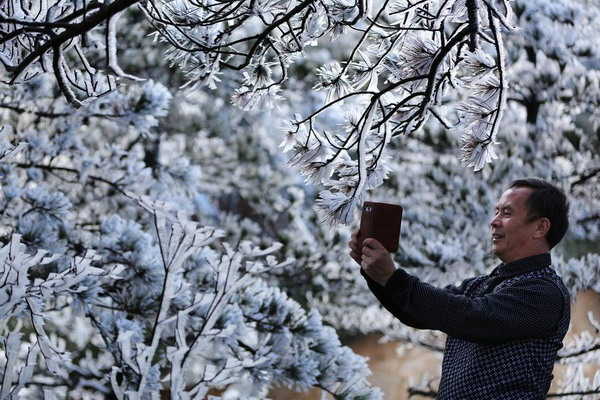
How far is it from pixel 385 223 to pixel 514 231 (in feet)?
1.00

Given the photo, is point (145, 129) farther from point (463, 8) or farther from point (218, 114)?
point (218, 114)

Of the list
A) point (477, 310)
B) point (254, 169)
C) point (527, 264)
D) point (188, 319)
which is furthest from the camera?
point (254, 169)

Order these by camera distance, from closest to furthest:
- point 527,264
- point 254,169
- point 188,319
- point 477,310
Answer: point 477,310 → point 527,264 → point 188,319 → point 254,169

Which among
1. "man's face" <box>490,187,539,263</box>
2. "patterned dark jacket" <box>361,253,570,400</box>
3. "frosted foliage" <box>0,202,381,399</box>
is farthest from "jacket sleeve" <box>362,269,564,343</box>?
"frosted foliage" <box>0,202,381,399</box>

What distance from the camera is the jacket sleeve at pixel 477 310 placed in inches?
52.5

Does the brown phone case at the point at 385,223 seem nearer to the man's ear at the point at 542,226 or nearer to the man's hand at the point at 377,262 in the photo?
the man's hand at the point at 377,262

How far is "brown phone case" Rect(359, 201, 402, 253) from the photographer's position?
138cm

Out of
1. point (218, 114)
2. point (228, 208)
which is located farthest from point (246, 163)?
point (228, 208)

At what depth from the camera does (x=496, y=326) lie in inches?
52.9

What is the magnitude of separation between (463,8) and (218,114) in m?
4.27

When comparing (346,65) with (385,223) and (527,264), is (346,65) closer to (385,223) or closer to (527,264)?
(385,223)

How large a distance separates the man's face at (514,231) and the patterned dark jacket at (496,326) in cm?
5

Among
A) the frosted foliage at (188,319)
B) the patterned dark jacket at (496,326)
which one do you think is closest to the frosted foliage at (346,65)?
the patterned dark jacket at (496,326)

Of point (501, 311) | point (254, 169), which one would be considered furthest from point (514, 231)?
point (254, 169)
